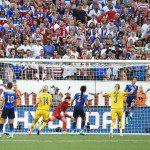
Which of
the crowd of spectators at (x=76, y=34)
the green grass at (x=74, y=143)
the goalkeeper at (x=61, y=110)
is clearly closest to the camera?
the green grass at (x=74, y=143)

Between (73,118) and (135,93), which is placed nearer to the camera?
(73,118)

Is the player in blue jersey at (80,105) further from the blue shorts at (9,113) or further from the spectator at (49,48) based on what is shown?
the spectator at (49,48)

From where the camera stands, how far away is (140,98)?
675 inches

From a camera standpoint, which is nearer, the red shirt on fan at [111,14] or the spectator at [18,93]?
the spectator at [18,93]

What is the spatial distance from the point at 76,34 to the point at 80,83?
14.8 feet

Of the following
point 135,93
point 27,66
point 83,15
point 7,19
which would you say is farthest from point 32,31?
point 135,93

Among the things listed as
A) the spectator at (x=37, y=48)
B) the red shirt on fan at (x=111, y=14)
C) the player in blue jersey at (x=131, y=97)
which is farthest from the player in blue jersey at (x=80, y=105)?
the red shirt on fan at (x=111, y=14)

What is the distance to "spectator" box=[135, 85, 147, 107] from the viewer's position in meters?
17.0

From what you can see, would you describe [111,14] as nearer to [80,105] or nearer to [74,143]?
[80,105]

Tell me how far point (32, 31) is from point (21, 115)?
5618 mm

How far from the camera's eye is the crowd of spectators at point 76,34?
56.0 ft

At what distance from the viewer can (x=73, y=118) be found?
16.1 metres

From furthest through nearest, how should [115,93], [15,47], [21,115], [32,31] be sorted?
[32,31], [15,47], [21,115], [115,93]

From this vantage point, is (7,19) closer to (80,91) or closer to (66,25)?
(66,25)
